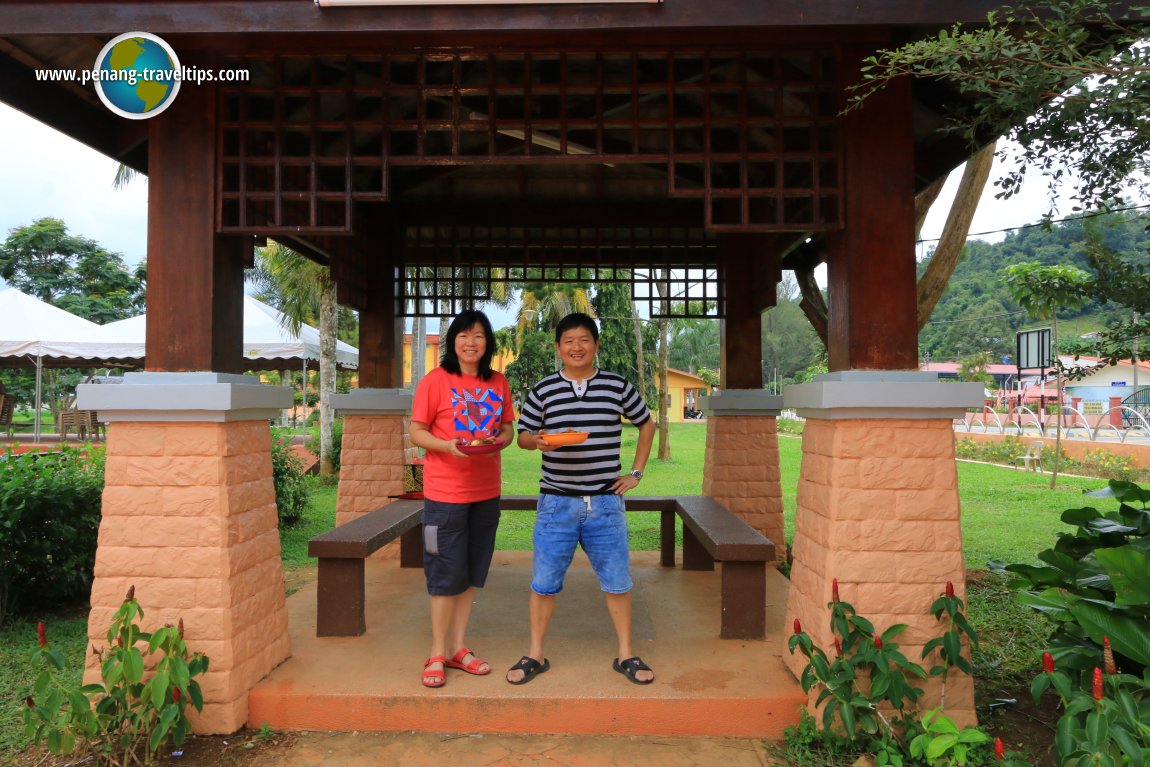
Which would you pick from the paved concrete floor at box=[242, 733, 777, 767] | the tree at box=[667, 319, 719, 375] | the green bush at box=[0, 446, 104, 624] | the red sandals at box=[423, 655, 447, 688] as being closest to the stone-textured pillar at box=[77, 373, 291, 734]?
the paved concrete floor at box=[242, 733, 777, 767]

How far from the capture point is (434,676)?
3.35 metres

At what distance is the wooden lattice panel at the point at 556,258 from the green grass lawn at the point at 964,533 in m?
2.91

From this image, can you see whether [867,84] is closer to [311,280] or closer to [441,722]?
[441,722]

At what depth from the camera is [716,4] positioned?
291 cm

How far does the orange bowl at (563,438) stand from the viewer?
3.18 meters

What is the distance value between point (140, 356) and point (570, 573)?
403 inches

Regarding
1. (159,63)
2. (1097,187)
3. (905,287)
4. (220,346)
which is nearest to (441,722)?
(220,346)

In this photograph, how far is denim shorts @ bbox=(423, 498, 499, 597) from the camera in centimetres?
339

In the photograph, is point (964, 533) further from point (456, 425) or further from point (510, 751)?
point (456, 425)

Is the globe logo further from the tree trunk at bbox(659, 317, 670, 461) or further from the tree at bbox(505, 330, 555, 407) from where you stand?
the tree at bbox(505, 330, 555, 407)

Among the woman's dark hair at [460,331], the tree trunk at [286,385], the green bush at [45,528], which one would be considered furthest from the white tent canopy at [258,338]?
the woman's dark hair at [460,331]

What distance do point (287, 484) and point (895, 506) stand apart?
285 inches

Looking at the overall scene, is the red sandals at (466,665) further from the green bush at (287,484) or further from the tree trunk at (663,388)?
the tree trunk at (663,388)

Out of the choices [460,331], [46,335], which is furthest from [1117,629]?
[46,335]
